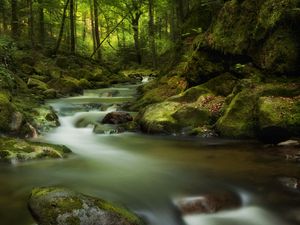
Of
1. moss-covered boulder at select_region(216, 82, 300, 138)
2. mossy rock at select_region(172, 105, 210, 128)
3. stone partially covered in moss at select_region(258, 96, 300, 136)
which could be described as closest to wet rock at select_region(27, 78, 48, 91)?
mossy rock at select_region(172, 105, 210, 128)

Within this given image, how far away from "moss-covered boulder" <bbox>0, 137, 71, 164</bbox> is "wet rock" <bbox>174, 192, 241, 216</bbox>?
354 centimetres

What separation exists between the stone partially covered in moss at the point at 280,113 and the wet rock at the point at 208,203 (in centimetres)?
364

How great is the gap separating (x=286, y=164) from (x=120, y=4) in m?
26.2

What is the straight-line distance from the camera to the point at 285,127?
9.52 m

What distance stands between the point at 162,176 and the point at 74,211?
2.71 m

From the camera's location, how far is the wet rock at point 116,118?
1277cm

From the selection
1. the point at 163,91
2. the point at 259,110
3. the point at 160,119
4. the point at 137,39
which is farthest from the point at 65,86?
the point at 137,39

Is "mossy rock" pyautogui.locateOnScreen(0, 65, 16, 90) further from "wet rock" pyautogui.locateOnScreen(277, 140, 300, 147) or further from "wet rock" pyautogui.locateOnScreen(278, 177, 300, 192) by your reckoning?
"wet rock" pyautogui.locateOnScreen(278, 177, 300, 192)

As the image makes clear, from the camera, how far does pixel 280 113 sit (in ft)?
32.0

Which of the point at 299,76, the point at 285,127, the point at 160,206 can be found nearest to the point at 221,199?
the point at 160,206

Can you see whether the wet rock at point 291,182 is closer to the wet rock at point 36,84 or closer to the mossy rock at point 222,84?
the mossy rock at point 222,84

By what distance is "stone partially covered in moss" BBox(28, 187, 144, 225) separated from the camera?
16.9 ft

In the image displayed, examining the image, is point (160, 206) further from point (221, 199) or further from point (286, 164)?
point (286, 164)

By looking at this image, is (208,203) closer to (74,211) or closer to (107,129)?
(74,211)
